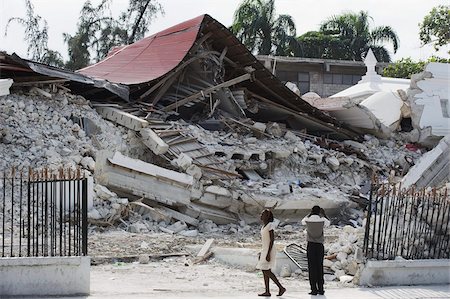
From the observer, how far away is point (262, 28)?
118 feet

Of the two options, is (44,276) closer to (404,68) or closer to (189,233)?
(189,233)

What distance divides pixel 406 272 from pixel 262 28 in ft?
92.4

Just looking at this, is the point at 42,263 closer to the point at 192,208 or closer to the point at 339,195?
the point at 192,208

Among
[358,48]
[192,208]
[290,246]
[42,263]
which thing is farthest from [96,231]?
[358,48]

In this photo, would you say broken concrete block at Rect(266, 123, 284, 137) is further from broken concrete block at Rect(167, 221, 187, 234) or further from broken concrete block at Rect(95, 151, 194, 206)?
broken concrete block at Rect(167, 221, 187, 234)

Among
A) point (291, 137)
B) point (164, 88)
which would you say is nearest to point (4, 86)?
point (164, 88)

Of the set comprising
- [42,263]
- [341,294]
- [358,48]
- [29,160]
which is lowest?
[341,294]

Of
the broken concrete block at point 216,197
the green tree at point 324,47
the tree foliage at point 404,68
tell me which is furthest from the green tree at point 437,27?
the broken concrete block at point 216,197

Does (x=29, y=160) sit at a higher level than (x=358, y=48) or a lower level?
lower

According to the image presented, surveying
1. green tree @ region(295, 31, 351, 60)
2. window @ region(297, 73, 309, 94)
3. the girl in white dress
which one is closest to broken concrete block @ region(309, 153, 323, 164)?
the girl in white dress

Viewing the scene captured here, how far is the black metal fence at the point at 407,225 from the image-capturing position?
909 centimetres

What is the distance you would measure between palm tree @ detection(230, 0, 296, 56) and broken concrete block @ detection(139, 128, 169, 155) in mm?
21354

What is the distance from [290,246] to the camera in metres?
10.4

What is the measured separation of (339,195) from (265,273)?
27.0 ft
